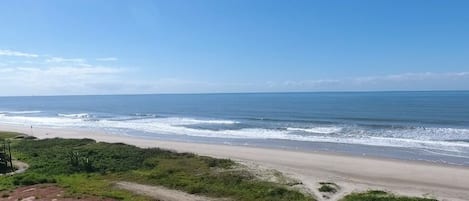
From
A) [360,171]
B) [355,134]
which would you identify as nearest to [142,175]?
[360,171]

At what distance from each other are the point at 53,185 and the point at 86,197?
3.71 metres

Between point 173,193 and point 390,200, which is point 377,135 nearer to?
point 390,200

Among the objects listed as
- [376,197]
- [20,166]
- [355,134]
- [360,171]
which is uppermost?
[20,166]

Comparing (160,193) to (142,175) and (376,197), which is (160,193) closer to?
(142,175)

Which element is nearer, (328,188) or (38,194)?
(38,194)

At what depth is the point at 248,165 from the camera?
94.2 ft

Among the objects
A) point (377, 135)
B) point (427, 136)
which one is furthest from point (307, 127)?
point (427, 136)

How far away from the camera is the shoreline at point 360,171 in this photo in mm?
22828

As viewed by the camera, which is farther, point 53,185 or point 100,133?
point 100,133

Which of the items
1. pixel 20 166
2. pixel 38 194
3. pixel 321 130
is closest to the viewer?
pixel 38 194

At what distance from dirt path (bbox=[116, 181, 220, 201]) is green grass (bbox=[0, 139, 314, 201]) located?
559mm

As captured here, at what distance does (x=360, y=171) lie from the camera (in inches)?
1101

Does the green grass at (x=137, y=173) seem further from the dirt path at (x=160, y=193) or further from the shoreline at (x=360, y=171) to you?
the shoreline at (x=360, y=171)

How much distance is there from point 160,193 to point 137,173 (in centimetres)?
527
